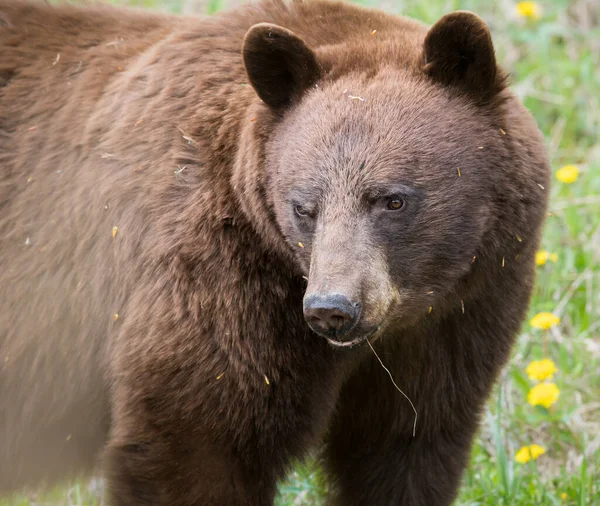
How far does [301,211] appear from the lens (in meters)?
3.55

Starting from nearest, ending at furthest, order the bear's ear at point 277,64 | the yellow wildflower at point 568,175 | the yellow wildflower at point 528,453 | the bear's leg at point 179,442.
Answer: the bear's ear at point 277,64, the bear's leg at point 179,442, the yellow wildflower at point 528,453, the yellow wildflower at point 568,175

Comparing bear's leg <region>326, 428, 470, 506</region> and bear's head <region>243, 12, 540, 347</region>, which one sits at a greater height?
bear's head <region>243, 12, 540, 347</region>

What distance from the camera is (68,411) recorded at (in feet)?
13.8

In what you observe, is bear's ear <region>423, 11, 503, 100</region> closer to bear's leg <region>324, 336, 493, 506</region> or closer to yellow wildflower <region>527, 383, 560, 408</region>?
bear's leg <region>324, 336, 493, 506</region>

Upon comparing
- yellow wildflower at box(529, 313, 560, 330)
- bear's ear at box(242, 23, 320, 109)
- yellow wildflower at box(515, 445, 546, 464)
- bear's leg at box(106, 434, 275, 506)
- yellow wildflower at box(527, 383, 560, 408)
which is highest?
bear's ear at box(242, 23, 320, 109)

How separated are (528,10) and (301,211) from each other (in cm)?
504

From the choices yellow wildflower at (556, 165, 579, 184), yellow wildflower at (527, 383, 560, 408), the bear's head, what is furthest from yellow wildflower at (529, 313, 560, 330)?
the bear's head

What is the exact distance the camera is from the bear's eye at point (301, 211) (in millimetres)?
3535

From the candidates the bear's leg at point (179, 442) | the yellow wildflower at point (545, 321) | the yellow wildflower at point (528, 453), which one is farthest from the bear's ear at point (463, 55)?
the yellow wildflower at point (528, 453)

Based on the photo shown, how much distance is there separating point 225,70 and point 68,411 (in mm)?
1544

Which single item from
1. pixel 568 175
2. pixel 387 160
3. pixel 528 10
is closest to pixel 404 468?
pixel 387 160

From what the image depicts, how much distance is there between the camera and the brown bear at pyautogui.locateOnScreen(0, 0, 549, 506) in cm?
352

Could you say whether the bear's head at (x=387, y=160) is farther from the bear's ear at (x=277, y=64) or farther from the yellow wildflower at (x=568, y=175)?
the yellow wildflower at (x=568, y=175)

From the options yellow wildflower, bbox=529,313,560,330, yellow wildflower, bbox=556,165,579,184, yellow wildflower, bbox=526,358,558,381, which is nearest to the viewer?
yellow wildflower, bbox=526,358,558,381
